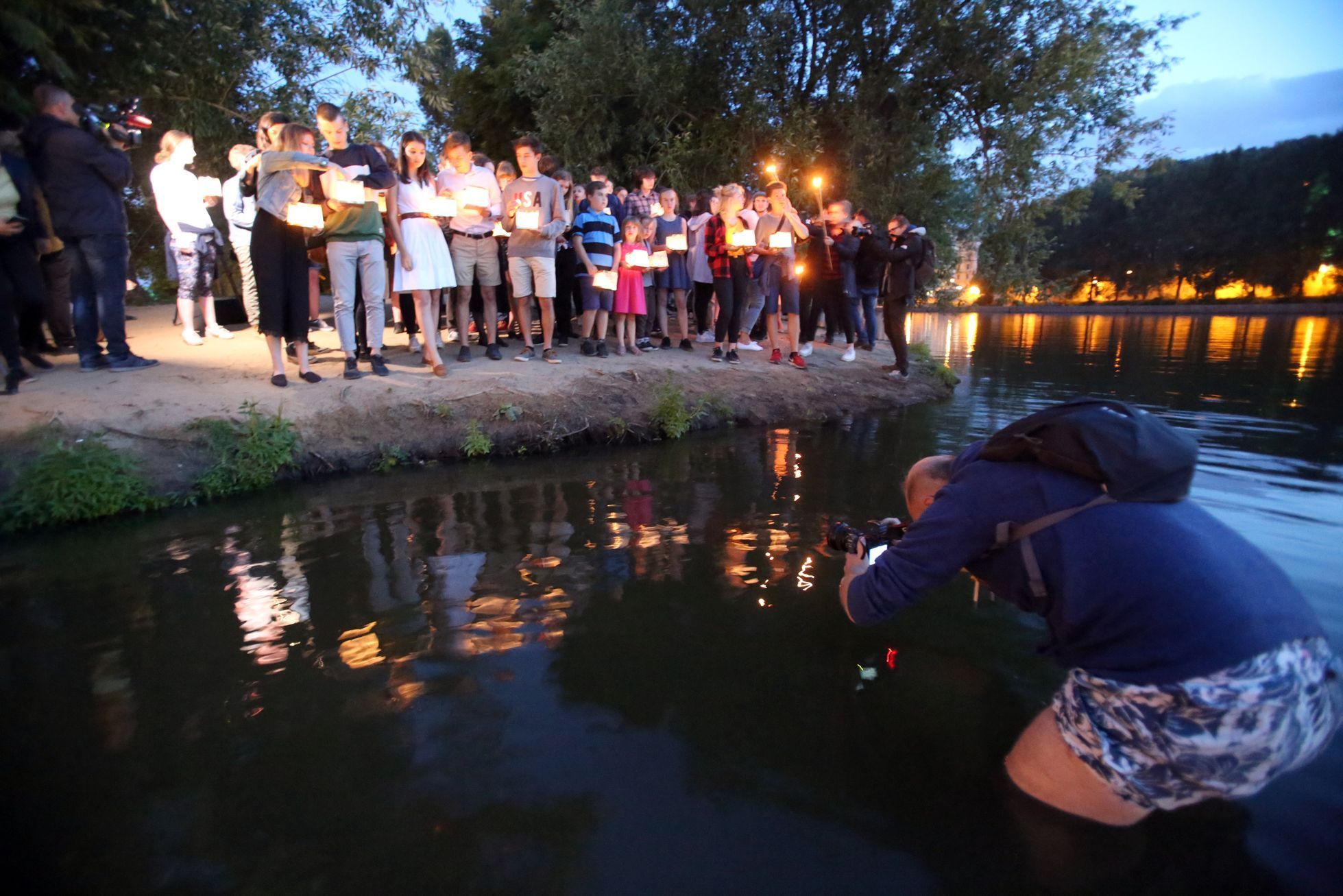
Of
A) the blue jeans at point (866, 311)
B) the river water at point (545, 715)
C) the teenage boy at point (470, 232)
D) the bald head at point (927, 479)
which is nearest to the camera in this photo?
the river water at point (545, 715)

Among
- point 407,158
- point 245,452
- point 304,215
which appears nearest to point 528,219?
point 407,158

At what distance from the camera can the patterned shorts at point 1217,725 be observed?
1856mm

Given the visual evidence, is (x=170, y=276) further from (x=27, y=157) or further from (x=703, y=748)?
(x=703, y=748)

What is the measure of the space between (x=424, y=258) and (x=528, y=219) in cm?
108

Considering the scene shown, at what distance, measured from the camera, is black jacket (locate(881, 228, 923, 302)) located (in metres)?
9.26

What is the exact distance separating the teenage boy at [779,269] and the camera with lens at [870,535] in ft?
21.7

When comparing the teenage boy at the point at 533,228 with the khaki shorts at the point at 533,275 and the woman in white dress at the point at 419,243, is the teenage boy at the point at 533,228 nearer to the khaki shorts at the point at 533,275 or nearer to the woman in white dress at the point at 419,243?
the khaki shorts at the point at 533,275

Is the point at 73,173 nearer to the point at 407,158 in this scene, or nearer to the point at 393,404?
the point at 407,158

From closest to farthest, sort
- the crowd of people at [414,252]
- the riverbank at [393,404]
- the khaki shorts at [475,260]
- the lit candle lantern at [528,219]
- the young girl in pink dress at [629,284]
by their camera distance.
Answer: the riverbank at [393,404], the crowd of people at [414,252], the lit candle lantern at [528,219], the khaki shorts at [475,260], the young girl in pink dress at [629,284]

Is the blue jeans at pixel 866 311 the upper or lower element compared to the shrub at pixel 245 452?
upper

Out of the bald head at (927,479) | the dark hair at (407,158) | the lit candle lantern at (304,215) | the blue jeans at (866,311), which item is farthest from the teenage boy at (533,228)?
the bald head at (927,479)

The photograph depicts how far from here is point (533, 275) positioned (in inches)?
319

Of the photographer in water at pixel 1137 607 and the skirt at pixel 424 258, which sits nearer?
the photographer in water at pixel 1137 607

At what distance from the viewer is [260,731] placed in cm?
276
